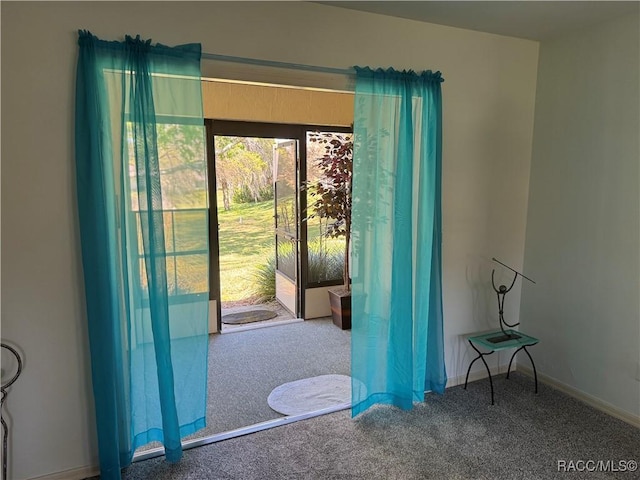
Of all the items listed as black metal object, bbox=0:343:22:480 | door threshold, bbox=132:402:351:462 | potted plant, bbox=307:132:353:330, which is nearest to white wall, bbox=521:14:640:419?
door threshold, bbox=132:402:351:462

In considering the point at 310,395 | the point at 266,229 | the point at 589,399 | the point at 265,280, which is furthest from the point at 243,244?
the point at 589,399

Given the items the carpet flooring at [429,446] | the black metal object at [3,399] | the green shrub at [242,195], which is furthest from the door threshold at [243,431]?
the green shrub at [242,195]

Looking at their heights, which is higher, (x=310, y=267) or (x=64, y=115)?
(x=64, y=115)

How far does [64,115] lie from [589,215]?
2.93 meters

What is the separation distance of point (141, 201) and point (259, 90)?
2.41 m

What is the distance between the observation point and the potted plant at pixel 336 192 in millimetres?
4270

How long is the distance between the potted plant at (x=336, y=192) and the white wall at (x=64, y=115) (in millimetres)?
1585

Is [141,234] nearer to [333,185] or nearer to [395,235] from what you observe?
[395,235]

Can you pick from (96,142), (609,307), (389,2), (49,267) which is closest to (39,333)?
(49,267)

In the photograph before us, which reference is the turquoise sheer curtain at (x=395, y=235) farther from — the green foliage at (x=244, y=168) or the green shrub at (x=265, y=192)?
the green shrub at (x=265, y=192)

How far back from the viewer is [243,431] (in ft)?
8.27

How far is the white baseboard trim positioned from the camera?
2090 millimetres

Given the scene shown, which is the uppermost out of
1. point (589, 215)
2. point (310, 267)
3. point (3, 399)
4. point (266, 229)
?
point (589, 215)

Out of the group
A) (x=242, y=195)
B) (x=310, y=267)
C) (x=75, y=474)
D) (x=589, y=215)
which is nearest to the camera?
(x=75, y=474)
